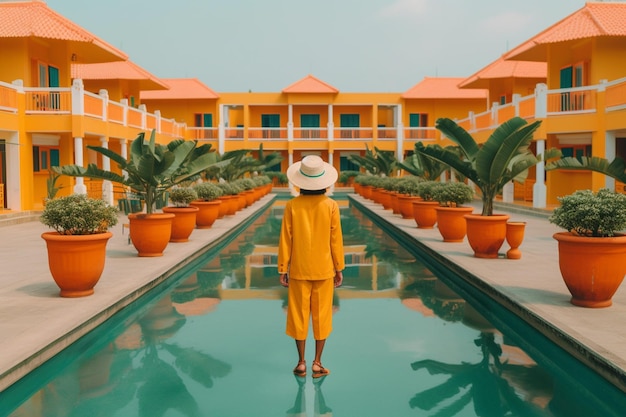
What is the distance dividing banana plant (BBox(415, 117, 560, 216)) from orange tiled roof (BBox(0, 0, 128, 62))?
1411cm

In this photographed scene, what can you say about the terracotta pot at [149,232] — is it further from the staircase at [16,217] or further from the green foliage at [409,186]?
the green foliage at [409,186]

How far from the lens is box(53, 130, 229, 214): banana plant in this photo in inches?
436

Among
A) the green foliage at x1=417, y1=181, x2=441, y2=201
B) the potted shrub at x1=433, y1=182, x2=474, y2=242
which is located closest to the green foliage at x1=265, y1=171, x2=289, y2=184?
the green foliage at x1=417, y1=181, x2=441, y2=201

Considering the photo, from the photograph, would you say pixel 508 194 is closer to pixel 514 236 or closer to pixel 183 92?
pixel 514 236

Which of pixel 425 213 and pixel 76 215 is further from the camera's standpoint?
pixel 425 213

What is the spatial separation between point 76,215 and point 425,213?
10.5 meters

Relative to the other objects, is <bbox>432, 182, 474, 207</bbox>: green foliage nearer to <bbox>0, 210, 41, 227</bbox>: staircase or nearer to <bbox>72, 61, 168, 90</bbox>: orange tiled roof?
<bbox>0, 210, 41, 227</bbox>: staircase

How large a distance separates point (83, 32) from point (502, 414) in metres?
21.8

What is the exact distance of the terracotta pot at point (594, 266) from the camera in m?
7.10

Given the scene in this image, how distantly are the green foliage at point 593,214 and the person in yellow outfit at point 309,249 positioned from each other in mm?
3338

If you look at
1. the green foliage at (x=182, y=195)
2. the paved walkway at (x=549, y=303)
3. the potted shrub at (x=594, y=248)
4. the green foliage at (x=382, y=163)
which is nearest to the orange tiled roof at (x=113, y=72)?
the green foliage at (x=382, y=163)

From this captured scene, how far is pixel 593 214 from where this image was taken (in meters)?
7.25

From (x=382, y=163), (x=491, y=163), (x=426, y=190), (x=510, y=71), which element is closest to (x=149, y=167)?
(x=491, y=163)

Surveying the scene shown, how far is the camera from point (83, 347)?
649 cm
